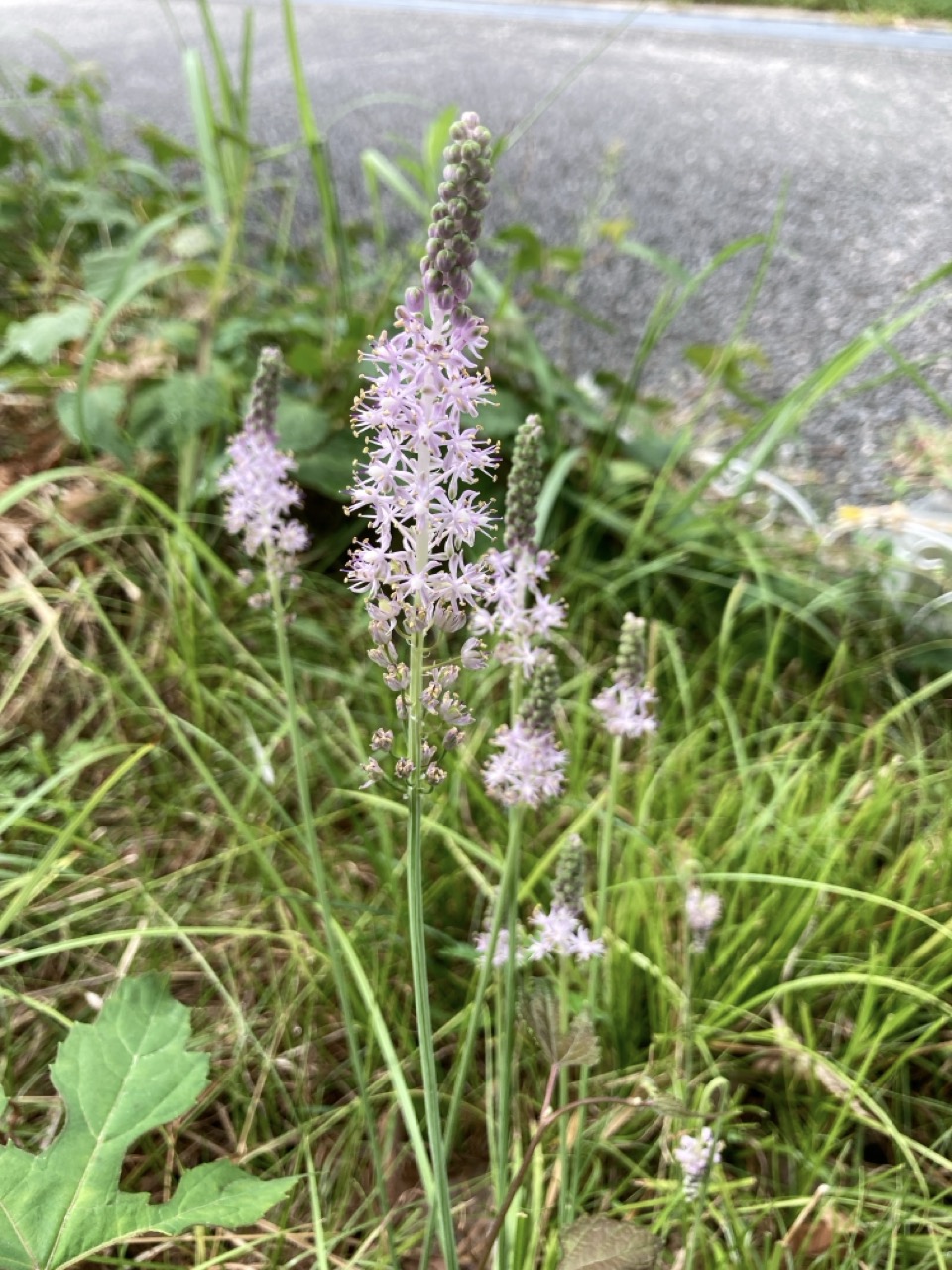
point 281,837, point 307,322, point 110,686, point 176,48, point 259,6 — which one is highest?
point 259,6

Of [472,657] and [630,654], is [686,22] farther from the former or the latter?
[472,657]

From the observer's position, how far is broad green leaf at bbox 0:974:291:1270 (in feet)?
4.31

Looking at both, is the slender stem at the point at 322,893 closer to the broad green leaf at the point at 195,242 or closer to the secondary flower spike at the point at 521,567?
the secondary flower spike at the point at 521,567

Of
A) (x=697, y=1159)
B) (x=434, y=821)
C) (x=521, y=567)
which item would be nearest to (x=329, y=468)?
(x=434, y=821)

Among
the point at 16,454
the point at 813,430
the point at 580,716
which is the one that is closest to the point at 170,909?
the point at 580,716

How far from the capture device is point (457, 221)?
99 cm

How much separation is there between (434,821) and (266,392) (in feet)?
3.71

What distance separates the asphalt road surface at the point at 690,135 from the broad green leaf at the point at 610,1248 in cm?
284

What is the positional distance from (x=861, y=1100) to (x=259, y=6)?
10.4m

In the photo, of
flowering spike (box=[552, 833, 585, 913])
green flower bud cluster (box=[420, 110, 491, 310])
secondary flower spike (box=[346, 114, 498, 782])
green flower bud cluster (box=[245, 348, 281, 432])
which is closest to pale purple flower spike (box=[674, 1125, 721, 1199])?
flowering spike (box=[552, 833, 585, 913])

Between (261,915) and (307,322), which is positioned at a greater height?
(307,322)

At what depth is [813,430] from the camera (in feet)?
14.0

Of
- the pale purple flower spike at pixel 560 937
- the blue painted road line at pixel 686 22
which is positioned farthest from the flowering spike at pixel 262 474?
the blue painted road line at pixel 686 22

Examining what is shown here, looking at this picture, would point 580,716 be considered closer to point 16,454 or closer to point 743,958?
point 743,958
